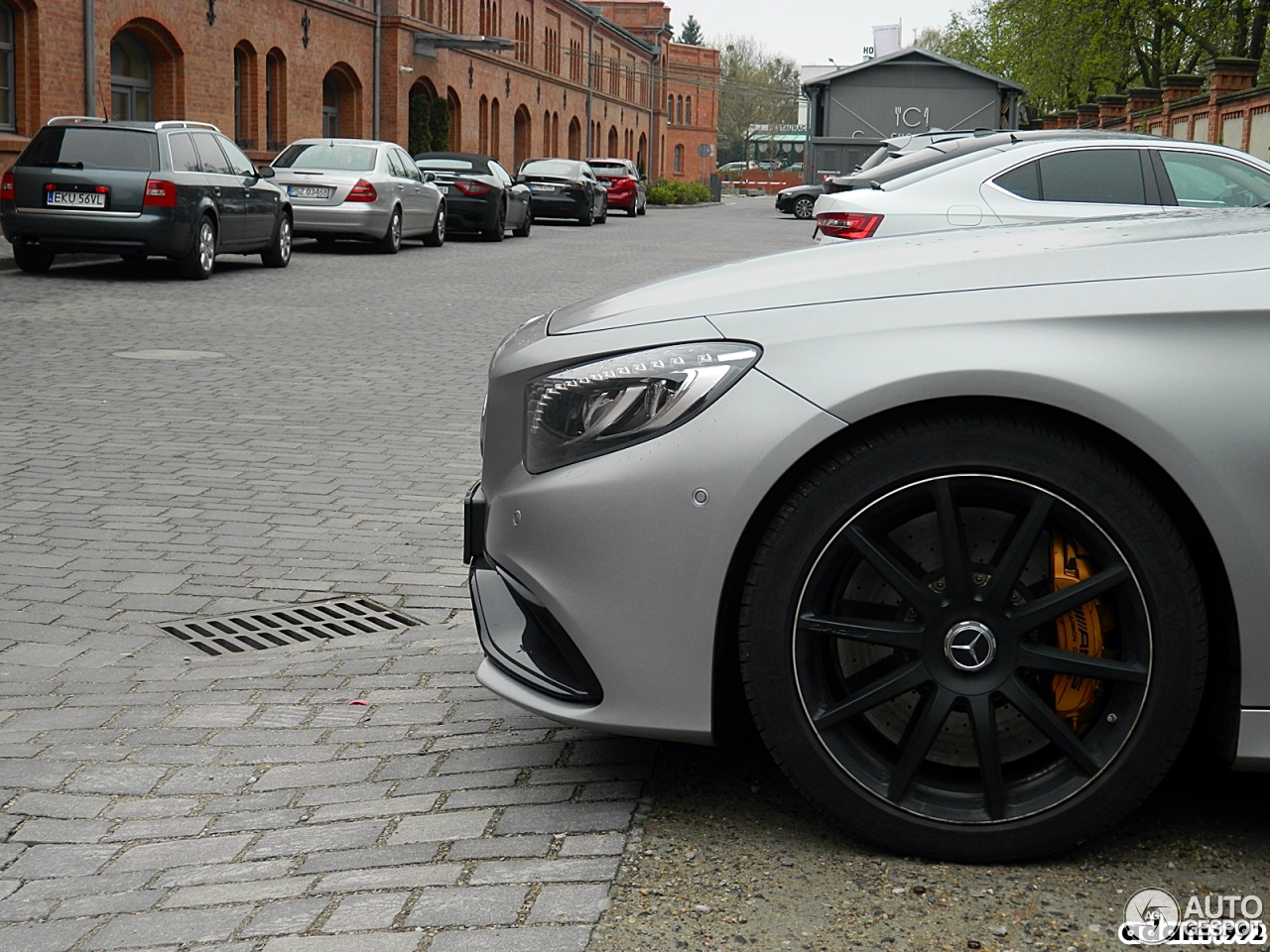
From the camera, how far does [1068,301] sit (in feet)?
9.46

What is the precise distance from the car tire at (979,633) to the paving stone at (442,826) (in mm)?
601

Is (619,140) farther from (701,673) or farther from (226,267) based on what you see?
(701,673)

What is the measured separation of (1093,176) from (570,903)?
9.27 metres

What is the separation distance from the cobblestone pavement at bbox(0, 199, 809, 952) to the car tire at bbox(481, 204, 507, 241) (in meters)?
18.9

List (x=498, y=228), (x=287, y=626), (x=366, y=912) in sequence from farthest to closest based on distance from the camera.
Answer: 1. (x=498, y=228)
2. (x=287, y=626)
3. (x=366, y=912)

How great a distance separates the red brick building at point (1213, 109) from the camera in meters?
31.1

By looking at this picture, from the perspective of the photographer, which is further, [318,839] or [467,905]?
[318,839]

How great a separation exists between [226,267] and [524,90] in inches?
1583

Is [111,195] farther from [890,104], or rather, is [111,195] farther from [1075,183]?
[890,104]

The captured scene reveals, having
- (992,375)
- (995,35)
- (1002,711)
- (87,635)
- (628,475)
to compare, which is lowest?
(87,635)

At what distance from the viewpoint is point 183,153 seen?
17734mm

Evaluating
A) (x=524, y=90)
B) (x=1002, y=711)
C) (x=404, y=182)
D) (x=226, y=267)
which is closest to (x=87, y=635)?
(x=1002, y=711)

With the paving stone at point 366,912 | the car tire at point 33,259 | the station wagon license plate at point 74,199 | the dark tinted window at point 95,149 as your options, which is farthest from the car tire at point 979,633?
the car tire at point 33,259

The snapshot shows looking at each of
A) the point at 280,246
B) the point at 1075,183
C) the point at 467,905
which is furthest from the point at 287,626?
the point at 280,246
